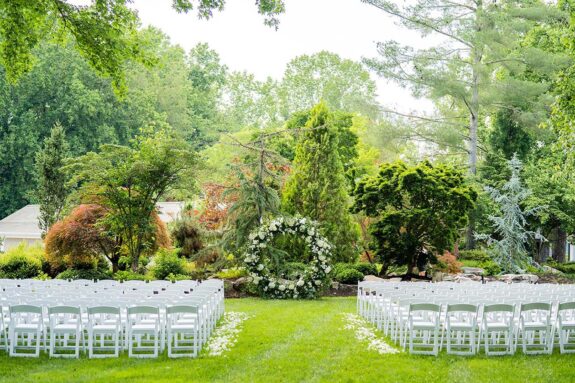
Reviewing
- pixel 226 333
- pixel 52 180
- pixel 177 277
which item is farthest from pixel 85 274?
pixel 226 333

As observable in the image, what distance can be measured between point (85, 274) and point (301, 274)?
852cm

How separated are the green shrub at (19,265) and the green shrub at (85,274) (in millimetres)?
1380

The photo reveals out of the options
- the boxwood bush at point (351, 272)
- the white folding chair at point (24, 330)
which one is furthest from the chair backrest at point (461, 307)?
the boxwood bush at point (351, 272)

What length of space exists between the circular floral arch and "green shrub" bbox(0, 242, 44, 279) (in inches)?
359

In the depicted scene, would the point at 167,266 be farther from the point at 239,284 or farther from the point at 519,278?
the point at 519,278

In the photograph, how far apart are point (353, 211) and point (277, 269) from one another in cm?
441

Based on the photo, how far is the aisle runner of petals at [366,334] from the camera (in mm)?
10562

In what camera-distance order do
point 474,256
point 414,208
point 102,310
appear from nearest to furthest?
point 102,310 < point 414,208 < point 474,256

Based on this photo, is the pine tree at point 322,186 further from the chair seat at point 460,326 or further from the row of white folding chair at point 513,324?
the chair seat at point 460,326

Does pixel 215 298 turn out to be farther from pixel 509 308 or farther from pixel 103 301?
pixel 509 308

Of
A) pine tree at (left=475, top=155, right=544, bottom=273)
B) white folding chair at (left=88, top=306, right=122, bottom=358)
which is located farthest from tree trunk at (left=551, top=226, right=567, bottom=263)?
white folding chair at (left=88, top=306, right=122, bottom=358)

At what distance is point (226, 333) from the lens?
1238 centimetres

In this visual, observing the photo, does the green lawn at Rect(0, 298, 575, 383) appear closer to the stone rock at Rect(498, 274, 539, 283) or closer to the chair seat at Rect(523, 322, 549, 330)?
the chair seat at Rect(523, 322, 549, 330)

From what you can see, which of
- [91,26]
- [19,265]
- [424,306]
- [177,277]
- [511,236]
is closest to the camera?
[424,306]
